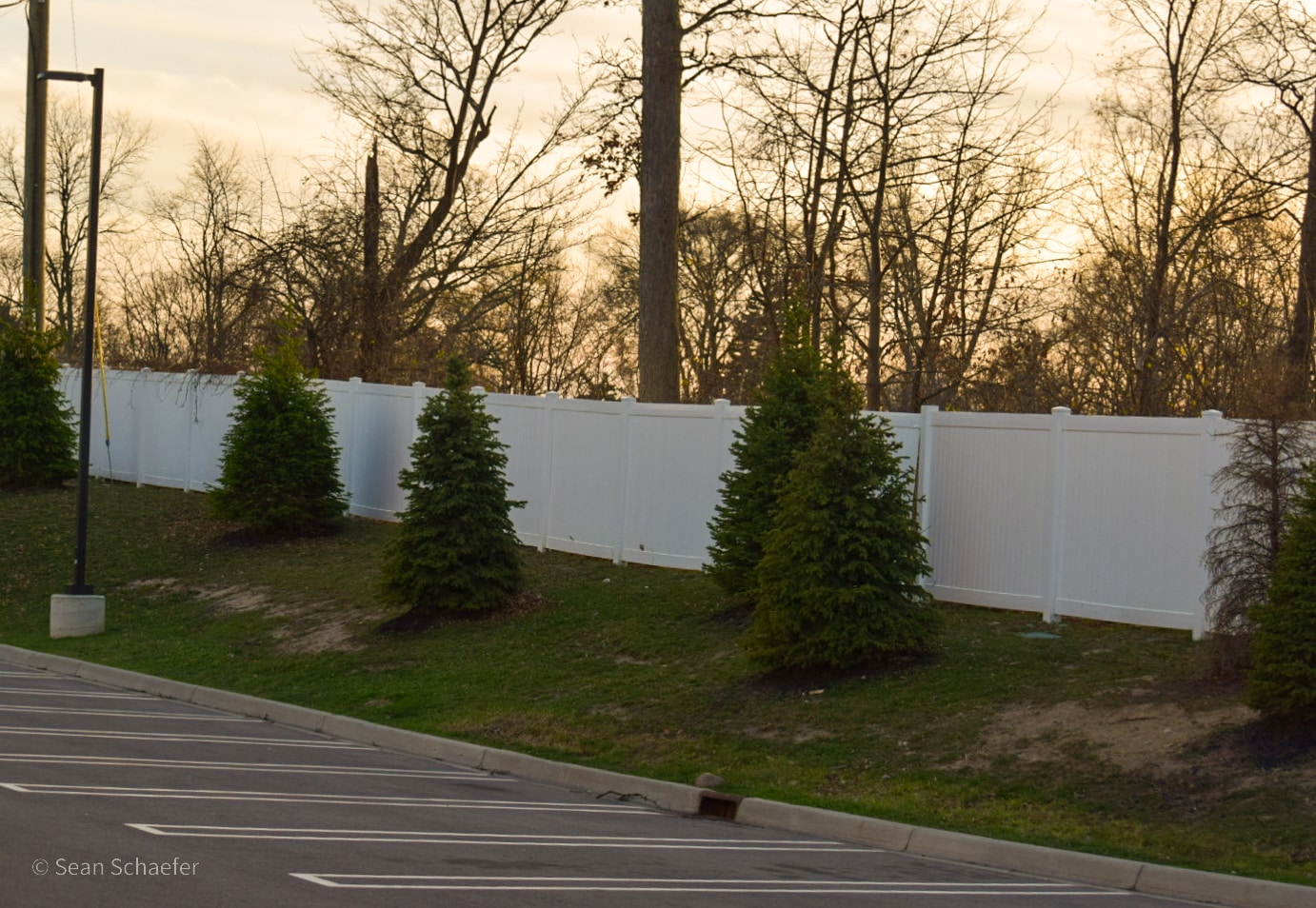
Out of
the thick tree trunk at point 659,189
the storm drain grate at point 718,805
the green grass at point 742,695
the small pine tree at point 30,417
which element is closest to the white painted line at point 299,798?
the storm drain grate at point 718,805

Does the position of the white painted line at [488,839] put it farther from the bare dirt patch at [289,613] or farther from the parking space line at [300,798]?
the bare dirt patch at [289,613]

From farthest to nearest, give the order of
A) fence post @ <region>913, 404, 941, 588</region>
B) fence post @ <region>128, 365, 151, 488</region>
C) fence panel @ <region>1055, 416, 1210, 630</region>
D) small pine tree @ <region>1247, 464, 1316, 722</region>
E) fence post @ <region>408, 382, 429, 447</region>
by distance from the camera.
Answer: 1. fence post @ <region>128, 365, 151, 488</region>
2. fence post @ <region>408, 382, 429, 447</region>
3. fence post @ <region>913, 404, 941, 588</region>
4. fence panel @ <region>1055, 416, 1210, 630</region>
5. small pine tree @ <region>1247, 464, 1316, 722</region>

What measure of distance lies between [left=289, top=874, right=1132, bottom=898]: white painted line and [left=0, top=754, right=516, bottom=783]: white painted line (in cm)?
393

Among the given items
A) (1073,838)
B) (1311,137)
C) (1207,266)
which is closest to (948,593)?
(1073,838)

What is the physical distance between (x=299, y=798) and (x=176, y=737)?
123 inches

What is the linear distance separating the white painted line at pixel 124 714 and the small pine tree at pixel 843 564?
499cm

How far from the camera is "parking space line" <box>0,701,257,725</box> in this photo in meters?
13.3

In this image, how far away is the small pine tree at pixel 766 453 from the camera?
51.6 feet

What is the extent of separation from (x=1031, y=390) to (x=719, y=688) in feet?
45.8

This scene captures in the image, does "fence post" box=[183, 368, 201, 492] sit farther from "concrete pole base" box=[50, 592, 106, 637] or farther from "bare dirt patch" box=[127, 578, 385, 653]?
"concrete pole base" box=[50, 592, 106, 637]

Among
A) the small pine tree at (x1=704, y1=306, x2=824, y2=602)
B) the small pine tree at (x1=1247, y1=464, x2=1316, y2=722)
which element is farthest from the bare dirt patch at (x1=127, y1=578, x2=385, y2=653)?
the small pine tree at (x1=1247, y1=464, x2=1316, y2=722)

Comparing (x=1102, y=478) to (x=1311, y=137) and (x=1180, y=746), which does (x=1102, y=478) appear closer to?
(x=1180, y=746)

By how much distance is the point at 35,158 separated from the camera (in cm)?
2969

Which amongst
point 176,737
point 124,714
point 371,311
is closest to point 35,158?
point 371,311
